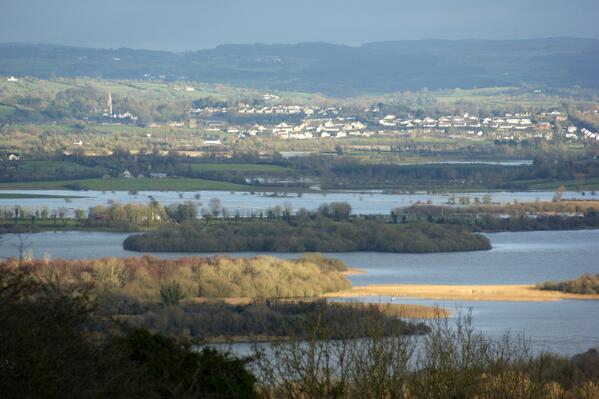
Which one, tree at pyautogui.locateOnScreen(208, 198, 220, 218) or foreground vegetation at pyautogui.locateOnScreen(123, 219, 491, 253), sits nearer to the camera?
foreground vegetation at pyautogui.locateOnScreen(123, 219, 491, 253)

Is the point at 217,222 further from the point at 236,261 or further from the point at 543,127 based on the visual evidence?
the point at 543,127

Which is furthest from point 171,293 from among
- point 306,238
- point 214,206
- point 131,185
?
point 131,185

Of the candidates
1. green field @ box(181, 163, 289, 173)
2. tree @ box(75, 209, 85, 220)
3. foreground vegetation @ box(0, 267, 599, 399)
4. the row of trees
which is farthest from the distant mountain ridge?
foreground vegetation @ box(0, 267, 599, 399)

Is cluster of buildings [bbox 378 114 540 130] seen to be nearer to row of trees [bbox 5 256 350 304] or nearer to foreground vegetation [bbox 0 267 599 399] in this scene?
row of trees [bbox 5 256 350 304]

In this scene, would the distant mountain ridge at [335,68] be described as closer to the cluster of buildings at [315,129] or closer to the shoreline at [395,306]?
the cluster of buildings at [315,129]

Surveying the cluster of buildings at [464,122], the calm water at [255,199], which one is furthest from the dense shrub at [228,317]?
the cluster of buildings at [464,122]

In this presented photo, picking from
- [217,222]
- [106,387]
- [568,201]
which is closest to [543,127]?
[568,201]
